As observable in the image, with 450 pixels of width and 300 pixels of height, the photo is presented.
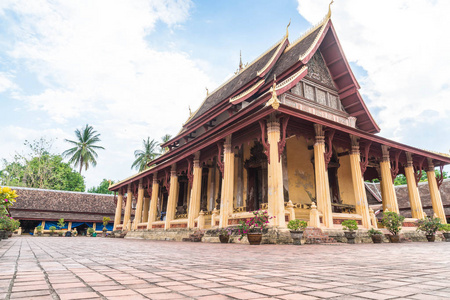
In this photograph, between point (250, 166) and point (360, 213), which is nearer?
point (360, 213)

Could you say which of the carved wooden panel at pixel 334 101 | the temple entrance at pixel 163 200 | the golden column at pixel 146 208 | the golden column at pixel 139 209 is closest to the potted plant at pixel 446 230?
the carved wooden panel at pixel 334 101

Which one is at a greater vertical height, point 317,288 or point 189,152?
point 189,152

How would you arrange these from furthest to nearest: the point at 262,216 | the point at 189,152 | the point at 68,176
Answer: the point at 68,176 < the point at 189,152 < the point at 262,216

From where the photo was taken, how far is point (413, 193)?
13461 mm

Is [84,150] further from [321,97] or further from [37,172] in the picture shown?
[321,97]

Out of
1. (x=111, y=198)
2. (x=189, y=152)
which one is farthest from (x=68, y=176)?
(x=189, y=152)

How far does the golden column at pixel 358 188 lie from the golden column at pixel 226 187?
4.93 m

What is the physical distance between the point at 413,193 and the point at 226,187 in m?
9.47

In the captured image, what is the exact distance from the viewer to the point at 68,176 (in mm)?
40031

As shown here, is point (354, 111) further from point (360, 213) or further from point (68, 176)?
point (68, 176)

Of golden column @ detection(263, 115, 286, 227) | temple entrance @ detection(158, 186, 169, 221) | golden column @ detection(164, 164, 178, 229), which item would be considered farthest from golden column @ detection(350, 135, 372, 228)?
temple entrance @ detection(158, 186, 169, 221)

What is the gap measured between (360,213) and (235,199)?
18.2 feet

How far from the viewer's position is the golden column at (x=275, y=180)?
863cm

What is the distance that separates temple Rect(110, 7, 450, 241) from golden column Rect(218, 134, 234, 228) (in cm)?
4
